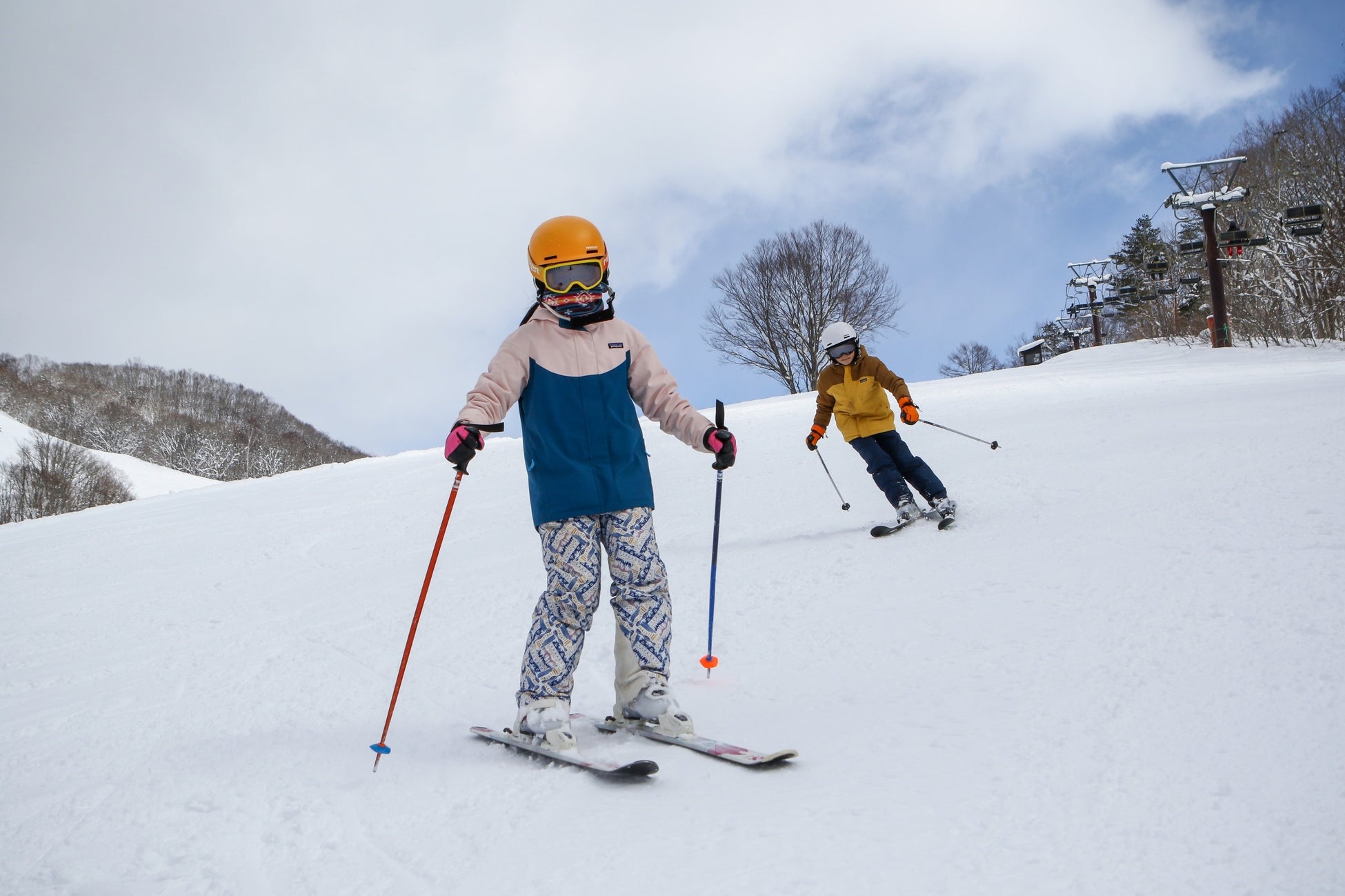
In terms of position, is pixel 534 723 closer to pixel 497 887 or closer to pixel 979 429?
pixel 497 887

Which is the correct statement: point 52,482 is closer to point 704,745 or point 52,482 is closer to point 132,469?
point 132,469

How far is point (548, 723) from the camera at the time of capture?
2.93 meters

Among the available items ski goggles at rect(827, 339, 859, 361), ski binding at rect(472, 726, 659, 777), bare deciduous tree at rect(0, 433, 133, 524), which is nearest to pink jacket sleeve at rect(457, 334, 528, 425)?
ski binding at rect(472, 726, 659, 777)

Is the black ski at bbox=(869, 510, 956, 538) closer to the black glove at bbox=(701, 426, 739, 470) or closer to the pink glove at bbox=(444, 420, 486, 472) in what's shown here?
the black glove at bbox=(701, 426, 739, 470)

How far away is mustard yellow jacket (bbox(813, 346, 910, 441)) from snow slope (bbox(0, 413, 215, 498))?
5065 cm

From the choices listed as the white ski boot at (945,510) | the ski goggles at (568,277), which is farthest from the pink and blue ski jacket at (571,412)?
the white ski boot at (945,510)

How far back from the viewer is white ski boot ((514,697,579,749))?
290 cm

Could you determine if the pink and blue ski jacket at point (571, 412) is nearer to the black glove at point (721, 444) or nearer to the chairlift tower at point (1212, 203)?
the black glove at point (721, 444)

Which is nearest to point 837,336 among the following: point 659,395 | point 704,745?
point 659,395

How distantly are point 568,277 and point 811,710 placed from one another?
6.03 feet

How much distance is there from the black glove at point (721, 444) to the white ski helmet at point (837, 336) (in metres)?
3.49

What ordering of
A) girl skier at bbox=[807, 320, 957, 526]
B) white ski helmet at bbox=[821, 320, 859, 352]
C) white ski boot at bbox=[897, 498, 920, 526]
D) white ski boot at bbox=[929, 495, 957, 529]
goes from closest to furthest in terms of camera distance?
white ski boot at bbox=[929, 495, 957, 529]
white ski boot at bbox=[897, 498, 920, 526]
girl skier at bbox=[807, 320, 957, 526]
white ski helmet at bbox=[821, 320, 859, 352]

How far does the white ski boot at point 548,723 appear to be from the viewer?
2898 millimetres

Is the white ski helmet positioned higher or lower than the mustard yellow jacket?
higher
